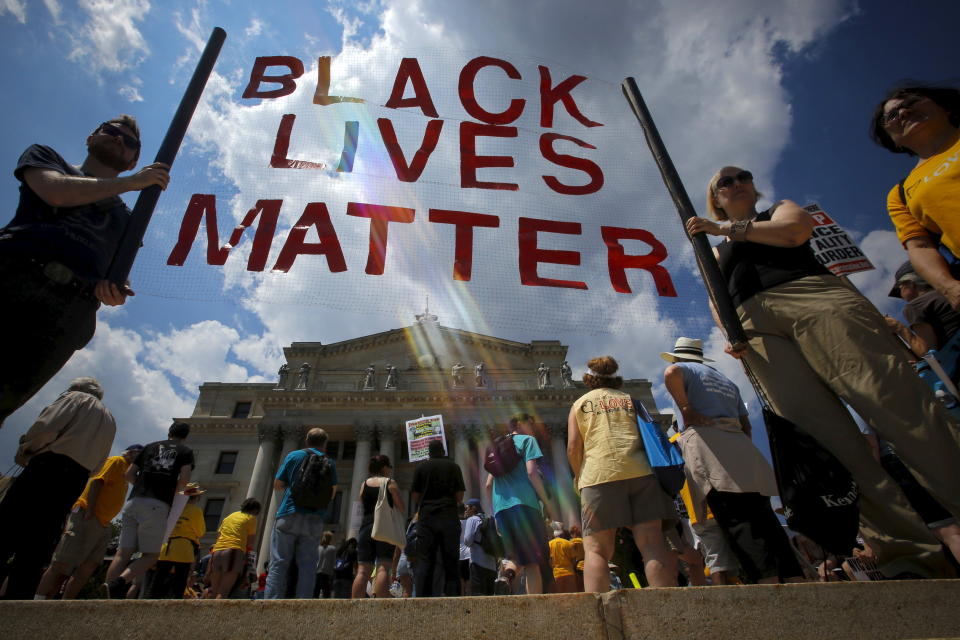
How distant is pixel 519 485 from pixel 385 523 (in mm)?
2090

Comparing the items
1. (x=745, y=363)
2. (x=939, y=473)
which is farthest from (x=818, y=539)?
(x=745, y=363)

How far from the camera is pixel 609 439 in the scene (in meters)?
3.54

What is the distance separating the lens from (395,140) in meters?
6.11

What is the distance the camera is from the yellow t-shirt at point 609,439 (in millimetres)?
3365

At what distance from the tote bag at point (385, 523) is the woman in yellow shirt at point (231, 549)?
2.11 meters

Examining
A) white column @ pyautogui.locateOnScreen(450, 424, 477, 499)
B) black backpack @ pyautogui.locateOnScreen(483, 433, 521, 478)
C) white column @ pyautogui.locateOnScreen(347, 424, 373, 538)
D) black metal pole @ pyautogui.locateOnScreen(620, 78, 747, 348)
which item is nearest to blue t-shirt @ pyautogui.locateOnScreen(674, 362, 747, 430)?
black metal pole @ pyautogui.locateOnScreen(620, 78, 747, 348)

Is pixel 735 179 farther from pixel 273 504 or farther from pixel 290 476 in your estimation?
pixel 273 504

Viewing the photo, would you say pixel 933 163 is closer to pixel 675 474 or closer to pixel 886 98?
pixel 886 98

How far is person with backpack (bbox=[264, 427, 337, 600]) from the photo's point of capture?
18.2 ft

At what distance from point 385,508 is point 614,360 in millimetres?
3975

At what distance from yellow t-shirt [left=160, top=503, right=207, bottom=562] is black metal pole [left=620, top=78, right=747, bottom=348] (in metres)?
7.26

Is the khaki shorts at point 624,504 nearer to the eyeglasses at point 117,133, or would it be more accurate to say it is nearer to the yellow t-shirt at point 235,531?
the eyeglasses at point 117,133

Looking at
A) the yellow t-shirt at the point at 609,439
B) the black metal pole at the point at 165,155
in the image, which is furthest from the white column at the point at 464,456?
the black metal pole at the point at 165,155

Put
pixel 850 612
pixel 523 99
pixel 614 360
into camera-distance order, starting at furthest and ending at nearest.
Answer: pixel 523 99 < pixel 614 360 < pixel 850 612
